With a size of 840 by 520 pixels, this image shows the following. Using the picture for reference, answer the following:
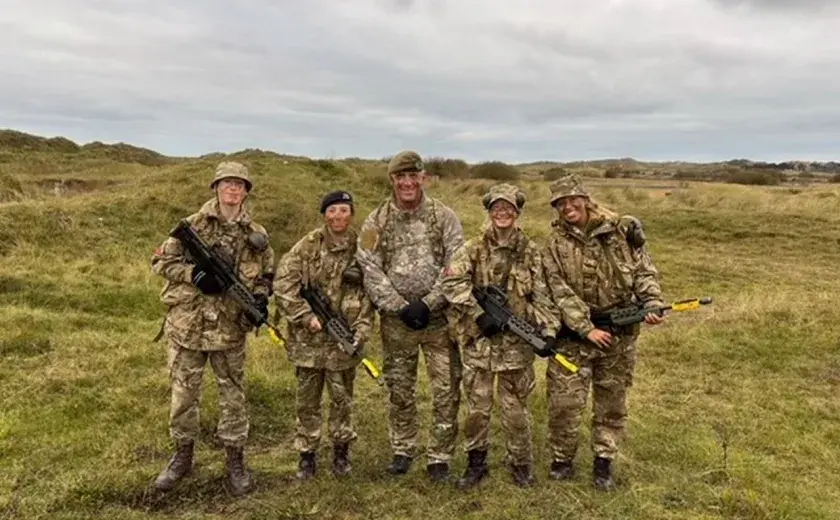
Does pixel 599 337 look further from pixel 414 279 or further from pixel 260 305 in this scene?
pixel 260 305

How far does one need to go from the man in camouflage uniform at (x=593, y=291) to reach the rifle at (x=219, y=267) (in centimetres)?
228

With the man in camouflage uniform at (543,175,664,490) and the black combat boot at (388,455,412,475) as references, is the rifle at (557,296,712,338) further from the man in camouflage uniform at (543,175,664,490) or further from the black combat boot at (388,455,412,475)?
the black combat boot at (388,455,412,475)

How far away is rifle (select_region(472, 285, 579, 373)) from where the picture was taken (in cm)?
505

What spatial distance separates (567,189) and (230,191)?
252cm

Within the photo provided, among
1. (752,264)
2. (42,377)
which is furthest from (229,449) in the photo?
(752,264)

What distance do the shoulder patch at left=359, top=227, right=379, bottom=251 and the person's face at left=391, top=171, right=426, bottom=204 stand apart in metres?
0.34

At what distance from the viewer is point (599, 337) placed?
16.7 ft

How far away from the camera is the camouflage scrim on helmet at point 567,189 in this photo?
516 centimetres

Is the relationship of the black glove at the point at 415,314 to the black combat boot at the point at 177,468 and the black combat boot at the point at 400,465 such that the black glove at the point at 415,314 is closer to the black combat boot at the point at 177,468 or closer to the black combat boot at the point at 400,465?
the black combat boot at the point at 400,465

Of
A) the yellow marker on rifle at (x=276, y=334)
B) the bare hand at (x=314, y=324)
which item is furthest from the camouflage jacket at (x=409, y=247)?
the yellow marker on rifle at (x=276, y=334)

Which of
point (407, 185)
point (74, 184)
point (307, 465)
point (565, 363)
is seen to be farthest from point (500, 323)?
point (74, 184)

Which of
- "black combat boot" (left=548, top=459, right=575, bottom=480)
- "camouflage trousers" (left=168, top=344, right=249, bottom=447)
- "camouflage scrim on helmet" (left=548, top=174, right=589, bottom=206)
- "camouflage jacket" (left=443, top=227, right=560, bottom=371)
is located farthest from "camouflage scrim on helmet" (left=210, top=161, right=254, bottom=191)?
"black combat boot" (left=548, top=459, right=575, bottom=480)

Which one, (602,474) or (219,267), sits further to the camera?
(602,474)

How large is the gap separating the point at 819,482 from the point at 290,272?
4844mm
